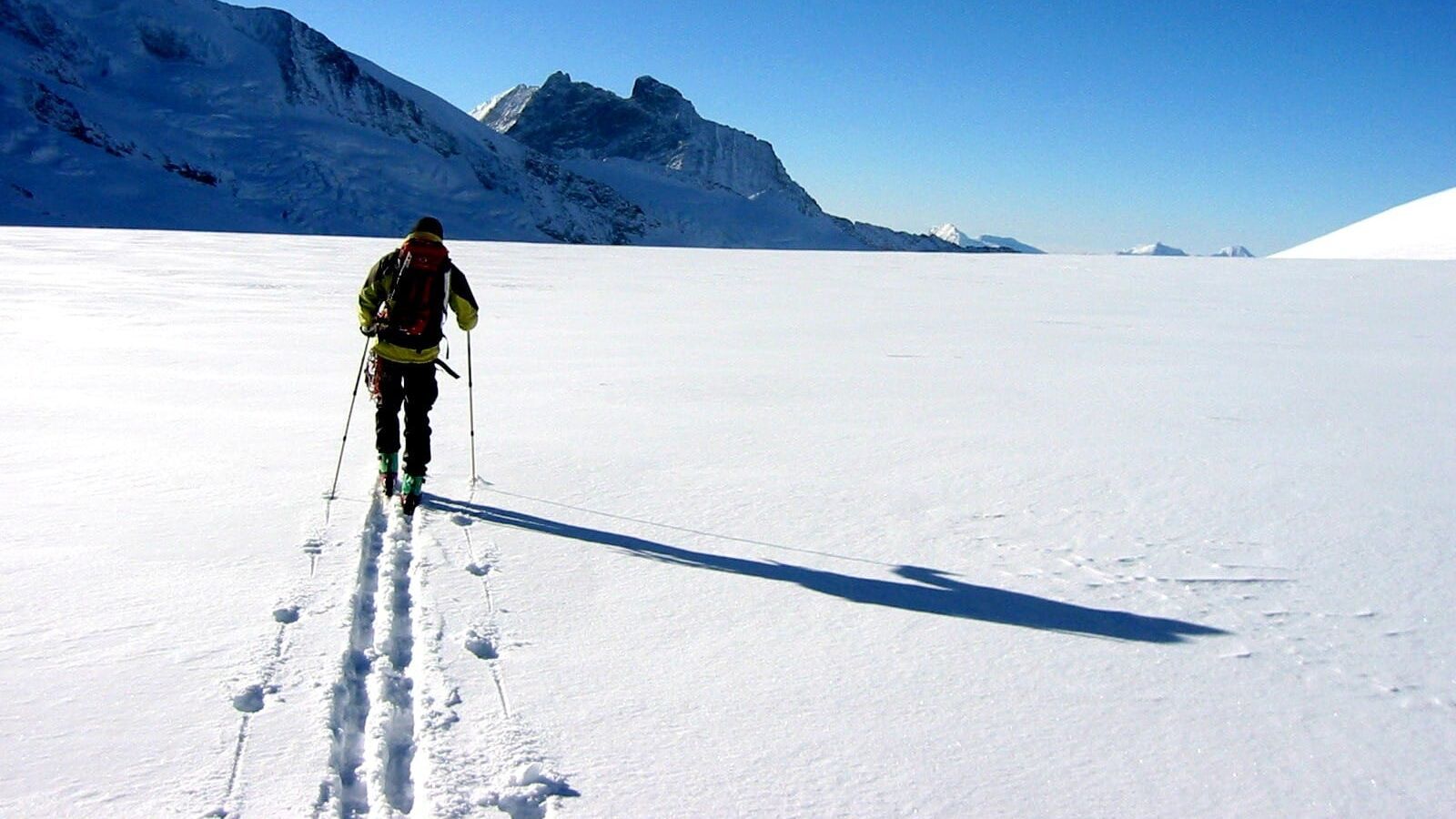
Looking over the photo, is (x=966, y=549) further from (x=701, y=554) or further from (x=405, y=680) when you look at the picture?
(x=405, y=680)

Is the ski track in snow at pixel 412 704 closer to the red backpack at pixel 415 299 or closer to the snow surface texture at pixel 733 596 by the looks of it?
the snow surface texture at pixel 733 596

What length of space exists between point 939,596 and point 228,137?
155400mm

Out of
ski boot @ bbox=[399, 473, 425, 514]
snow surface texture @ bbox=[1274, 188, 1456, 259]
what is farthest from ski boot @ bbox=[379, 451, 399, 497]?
snow surface texture @ bbox=[1274, 188, 1456, 259]

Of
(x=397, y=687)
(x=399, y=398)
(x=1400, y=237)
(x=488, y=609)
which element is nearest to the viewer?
(x=397, y=687)

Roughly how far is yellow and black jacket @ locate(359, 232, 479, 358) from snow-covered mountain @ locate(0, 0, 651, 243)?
117 meters

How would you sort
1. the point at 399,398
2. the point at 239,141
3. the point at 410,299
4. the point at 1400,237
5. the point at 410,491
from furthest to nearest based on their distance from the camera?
the point at 239,141
the point at 1400,237
the point at 399,398
the point at 410,299
the point at 410,491

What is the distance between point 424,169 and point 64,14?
5350cm

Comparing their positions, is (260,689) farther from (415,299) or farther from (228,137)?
(228,137)

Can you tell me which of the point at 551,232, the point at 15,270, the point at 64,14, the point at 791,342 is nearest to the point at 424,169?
the point at 551,232

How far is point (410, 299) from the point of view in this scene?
17.5ft

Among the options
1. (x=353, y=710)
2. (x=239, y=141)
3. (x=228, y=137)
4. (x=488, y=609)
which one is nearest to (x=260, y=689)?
(x=353, y=710)

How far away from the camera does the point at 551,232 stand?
6619 inches

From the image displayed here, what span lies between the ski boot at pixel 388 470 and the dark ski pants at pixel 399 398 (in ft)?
0.10

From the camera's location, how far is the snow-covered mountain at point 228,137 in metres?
112
